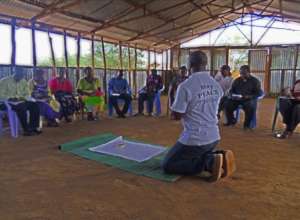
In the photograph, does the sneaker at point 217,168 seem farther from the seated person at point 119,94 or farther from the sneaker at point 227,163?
the seated person at point 119,94

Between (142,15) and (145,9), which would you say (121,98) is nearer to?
(145,9)

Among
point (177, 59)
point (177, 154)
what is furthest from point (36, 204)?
point (177, 59)

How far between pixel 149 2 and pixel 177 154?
663 cm

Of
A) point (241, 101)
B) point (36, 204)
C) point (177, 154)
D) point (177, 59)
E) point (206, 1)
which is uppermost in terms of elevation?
point (206, 1)

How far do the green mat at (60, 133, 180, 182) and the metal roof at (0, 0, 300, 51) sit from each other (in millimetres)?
3398

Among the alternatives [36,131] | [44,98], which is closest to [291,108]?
[36,131]

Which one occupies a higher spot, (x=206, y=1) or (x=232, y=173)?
(x=206, y=1)

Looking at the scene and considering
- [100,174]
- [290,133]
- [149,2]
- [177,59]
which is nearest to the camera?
[100,174]

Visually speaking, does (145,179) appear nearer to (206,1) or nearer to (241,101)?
(241,101)

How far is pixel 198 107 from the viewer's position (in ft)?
9.98

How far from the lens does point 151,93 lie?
798 centimetres

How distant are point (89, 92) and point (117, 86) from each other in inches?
33.8

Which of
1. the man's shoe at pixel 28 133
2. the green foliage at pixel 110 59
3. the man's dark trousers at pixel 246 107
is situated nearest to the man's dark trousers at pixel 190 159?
the man's shoe at pixel 28 133

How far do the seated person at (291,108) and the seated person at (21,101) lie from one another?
402 cm
